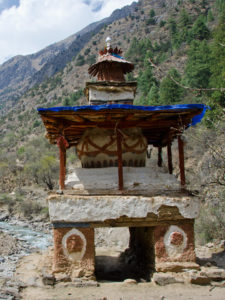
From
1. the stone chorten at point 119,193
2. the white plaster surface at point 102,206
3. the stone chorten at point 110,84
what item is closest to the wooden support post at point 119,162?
the stone chorten at point 119,193

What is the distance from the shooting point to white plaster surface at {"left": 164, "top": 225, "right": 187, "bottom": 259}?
810cm

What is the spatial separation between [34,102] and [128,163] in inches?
3423

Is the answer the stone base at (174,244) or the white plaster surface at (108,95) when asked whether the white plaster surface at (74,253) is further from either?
the white plaster surface at (108,95)

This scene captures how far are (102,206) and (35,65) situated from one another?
187954mm

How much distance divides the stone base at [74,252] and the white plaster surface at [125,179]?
1.21 m

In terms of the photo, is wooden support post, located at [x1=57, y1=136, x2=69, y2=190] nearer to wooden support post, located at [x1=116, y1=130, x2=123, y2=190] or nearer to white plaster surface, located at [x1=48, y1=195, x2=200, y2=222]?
white plaster surface, located at [x1=48, y1=195, x2=200, y2=222]

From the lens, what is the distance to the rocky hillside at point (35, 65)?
12888 centimetres

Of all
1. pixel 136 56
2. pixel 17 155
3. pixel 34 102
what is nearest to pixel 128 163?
pixel 17 155

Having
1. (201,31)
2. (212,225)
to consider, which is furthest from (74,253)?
(201,31)

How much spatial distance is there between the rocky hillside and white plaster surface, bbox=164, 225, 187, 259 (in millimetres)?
122742

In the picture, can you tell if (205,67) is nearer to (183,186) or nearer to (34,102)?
(183,186)

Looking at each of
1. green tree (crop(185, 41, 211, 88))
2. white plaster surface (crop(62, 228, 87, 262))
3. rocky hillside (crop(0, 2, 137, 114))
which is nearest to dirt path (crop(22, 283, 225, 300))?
white plaster surface (crop(62, 228, 87, 262))

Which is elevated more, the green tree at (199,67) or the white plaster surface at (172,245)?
the green tree at (199,67)

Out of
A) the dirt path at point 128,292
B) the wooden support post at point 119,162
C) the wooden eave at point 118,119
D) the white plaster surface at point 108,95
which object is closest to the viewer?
the dirt path at point 128,292
